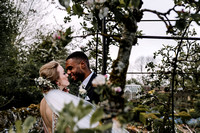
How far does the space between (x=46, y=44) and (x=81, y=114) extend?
0.75 meters

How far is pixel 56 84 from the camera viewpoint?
229 centimetres

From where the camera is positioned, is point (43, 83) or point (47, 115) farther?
point (43, 83)

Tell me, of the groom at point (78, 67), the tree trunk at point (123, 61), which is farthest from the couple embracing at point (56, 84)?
the tree trunk at point (123, 61)

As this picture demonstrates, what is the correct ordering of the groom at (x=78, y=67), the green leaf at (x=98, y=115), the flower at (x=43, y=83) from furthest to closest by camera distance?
the groom at (x=78, y=67) < the flower at (x=43, y=83) < the green leaf at (x=98, y=115)

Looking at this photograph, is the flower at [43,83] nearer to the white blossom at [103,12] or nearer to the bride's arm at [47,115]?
the bride's arm at [47,115]

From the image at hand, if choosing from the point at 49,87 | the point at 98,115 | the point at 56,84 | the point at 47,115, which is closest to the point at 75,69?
the point at 56,84

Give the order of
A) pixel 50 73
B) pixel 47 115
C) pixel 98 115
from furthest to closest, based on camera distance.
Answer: pixel 50 73
pixel 47 115
pixel 98 115

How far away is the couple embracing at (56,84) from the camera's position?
177 centimetres

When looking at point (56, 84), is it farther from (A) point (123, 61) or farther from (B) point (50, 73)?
(A) point (123, 61)

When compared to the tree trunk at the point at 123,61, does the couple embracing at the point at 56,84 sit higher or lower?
lower

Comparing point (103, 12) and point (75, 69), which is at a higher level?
point (103, 12)

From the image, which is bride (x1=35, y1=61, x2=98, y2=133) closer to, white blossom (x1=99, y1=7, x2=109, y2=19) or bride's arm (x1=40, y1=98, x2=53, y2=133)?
Result: bride's arm (x1=40, y1=98, x2=53, y2=133)

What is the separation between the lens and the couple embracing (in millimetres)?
1773

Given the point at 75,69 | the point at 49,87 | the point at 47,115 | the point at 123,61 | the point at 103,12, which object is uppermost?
the point at 103,12
